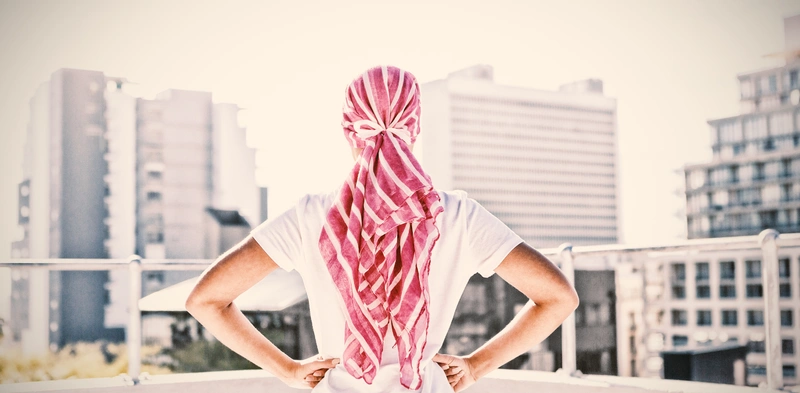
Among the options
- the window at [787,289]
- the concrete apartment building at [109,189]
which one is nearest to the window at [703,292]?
the window at [787,289]

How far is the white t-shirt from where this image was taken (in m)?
1.09

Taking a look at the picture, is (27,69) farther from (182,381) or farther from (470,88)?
(182,381)

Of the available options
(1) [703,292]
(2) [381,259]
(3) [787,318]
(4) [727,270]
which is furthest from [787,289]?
(2) [381,259]

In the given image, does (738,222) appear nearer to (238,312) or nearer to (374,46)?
(374,46)

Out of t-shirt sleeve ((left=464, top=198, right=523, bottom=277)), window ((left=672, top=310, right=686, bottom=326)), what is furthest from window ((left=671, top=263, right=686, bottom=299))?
t-shirt sleeve ((left=464, top=198, right=523, bottom=277))

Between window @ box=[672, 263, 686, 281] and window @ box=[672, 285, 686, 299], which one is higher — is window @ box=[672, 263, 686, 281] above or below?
above

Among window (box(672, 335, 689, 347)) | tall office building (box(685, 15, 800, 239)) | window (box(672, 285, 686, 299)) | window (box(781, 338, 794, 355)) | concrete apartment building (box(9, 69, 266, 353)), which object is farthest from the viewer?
window (box(672, 335, 689, 347))

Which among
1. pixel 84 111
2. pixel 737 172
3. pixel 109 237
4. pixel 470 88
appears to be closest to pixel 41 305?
pixel 109 237

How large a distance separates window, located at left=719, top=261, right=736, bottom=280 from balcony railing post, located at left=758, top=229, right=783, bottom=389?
267 ft

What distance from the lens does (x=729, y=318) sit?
7938 cm

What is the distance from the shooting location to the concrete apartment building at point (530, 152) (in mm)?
106312

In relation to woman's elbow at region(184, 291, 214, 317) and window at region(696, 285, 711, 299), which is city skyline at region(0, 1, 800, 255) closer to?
window at region(696, 285, 711, 299)

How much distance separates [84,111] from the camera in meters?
66.1

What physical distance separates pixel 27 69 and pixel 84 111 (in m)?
10.2
